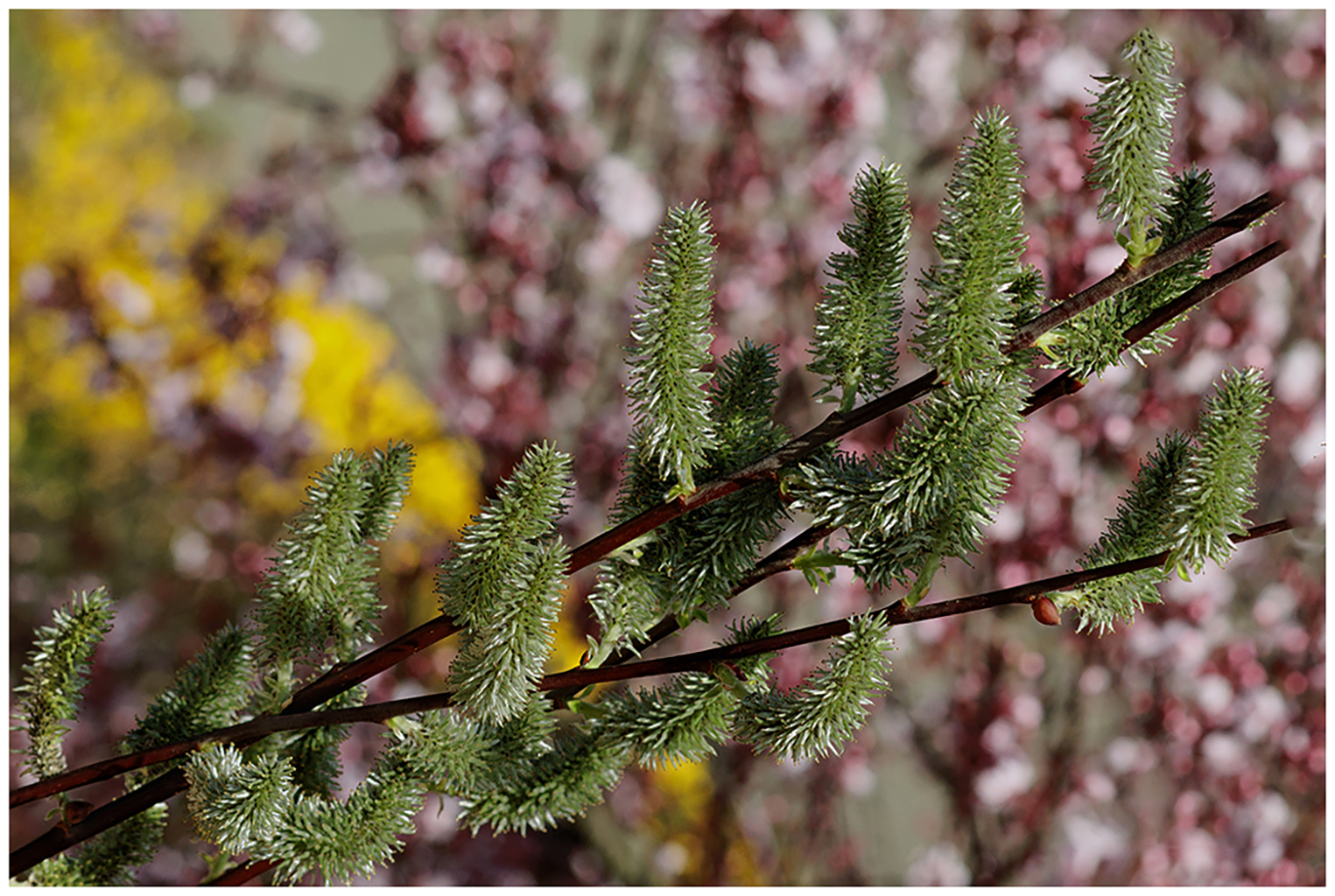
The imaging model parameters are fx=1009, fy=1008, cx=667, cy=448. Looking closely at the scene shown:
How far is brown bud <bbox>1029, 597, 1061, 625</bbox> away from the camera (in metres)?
0.28

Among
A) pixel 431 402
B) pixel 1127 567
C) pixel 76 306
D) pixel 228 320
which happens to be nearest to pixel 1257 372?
pixel 1127 567

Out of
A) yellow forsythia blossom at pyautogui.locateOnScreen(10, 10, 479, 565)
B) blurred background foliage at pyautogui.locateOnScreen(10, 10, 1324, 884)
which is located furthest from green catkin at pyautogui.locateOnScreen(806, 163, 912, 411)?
yellow forsythia blossom at pyautogui.locateOnScreen(10, 10, 479, 565)

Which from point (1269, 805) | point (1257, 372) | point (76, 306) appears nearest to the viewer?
point (1257, 372)

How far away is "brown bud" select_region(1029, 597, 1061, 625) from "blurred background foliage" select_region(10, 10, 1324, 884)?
3.15 ft

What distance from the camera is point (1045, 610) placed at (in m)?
0.28

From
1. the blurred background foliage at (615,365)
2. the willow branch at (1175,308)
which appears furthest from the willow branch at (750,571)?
the blurred background foliage at (615,365)

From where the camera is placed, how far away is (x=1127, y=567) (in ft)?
0.90

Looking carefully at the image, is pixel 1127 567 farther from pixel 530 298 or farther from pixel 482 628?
pixel 530 298

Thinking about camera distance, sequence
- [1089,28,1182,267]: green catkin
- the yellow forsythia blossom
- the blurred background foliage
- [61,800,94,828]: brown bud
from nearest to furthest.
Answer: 1. [1089,28,1182,267]: green catkin
2. [61,800,94,828]: brown bud
3. the blurred background foliage
4. the yellow forsythia blossom

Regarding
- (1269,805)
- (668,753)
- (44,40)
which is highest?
(44,40)

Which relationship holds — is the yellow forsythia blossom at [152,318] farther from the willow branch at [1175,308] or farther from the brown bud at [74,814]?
the willow branch at [1175,308]

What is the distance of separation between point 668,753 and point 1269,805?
4.54ft

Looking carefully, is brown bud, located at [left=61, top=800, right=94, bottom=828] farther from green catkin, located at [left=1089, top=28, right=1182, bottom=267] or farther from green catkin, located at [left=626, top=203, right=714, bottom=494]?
green catkin, located at [left=1089, top=28, right=1182, bottom=267]

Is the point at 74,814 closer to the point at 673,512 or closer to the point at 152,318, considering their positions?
the point at 673,512
